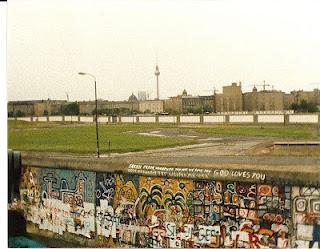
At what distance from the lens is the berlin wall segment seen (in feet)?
25.0

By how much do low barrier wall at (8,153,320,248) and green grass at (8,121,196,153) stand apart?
1.14 feet

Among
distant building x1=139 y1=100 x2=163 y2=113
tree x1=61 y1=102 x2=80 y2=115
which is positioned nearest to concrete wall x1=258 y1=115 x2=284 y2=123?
distant building x1=139 y1=100 x2=163 y2=113

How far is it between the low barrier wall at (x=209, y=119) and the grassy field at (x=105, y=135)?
10 centimetres

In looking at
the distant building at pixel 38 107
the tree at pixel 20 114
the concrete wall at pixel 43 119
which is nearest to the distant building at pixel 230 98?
the distant building at pixel 38 107

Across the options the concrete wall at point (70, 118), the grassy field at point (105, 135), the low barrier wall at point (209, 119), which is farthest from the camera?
the concrete wall at point (70, 118)

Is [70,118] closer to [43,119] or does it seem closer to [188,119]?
[43,119]

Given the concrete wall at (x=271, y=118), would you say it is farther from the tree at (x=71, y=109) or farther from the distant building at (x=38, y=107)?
the distant building at (x=38, y=107)

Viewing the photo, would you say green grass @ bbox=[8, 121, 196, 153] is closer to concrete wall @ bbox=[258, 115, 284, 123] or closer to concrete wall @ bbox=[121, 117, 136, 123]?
concrete wall @ bbox=[121, 117, 136, 123]

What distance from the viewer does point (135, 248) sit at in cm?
877

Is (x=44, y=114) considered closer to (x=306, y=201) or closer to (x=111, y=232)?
(x=111, y=232)

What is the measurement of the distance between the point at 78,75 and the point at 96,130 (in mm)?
1148

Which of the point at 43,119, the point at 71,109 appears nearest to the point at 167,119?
the point at 71,109

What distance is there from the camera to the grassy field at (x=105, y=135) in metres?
8.81

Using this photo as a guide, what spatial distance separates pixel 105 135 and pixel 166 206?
75.6 inches
